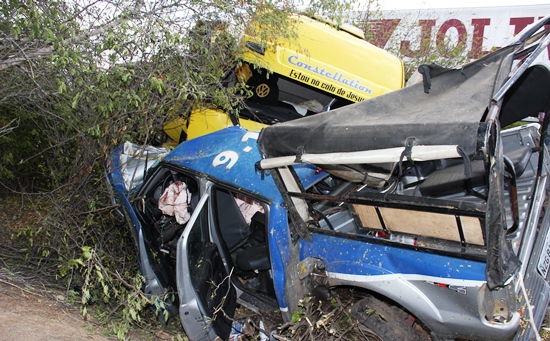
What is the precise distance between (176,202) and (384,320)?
212 centimetres

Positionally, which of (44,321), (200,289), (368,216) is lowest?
(44,321)

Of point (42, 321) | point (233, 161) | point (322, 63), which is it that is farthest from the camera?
point (322, 63)

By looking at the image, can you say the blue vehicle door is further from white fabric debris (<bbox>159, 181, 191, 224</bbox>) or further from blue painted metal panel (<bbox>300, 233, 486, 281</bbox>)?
blue painted metal panel (<bbox>300, 233, 486, 281</bbox>)

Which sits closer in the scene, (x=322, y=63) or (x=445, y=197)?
(x=445, y=197)

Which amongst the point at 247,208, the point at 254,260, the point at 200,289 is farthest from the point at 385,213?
the point at 247,208

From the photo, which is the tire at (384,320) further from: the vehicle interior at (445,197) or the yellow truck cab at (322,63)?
the yellow truck cab at (322,63)

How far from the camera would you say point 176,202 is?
416 centimetres

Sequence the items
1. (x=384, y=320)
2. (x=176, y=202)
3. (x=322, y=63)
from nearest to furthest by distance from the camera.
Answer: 1. (x=384, y=320)
2. (x=176, y=202)
3. (x=322, y=63)

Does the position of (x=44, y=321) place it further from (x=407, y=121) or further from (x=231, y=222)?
(x=407, y=121)

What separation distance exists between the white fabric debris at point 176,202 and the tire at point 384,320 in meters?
1.82

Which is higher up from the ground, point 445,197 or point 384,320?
point 445,197

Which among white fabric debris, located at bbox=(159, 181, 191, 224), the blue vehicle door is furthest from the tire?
white fabric debris, located at bbox=(159, 181, 191, 224)

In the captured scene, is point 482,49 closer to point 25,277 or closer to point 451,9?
point 451,9

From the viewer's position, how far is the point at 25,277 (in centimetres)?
428
